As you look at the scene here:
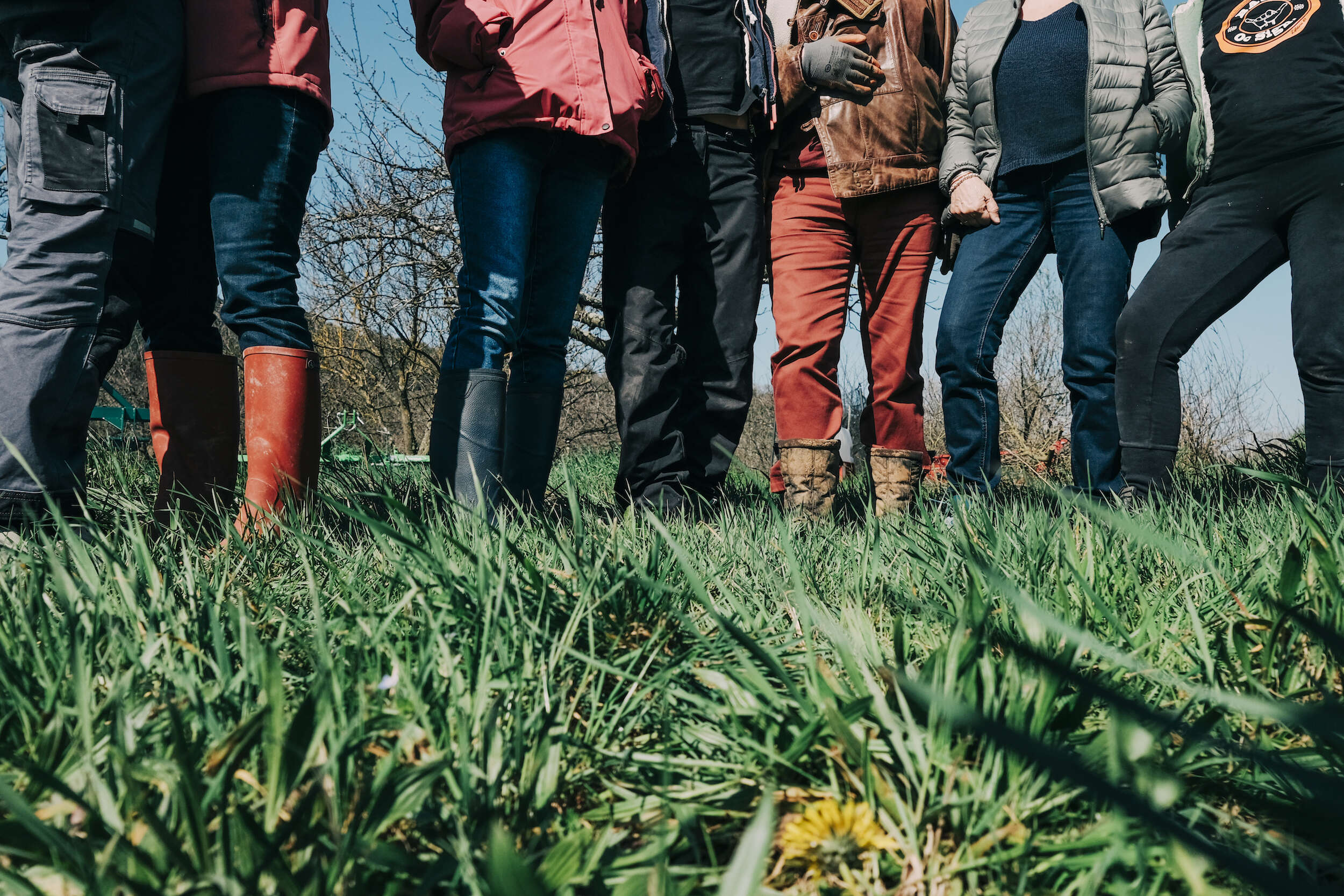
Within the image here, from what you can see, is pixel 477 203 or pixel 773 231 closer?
pixel 477 203

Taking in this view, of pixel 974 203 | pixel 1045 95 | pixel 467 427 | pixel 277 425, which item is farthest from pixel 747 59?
pixel 277 425

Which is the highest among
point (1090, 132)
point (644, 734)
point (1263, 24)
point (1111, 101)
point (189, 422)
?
point (1263, 24)

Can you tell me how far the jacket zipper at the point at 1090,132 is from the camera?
9.66 feet

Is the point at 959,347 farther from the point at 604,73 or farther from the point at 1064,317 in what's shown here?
the point at 604,73

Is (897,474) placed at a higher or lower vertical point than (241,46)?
lower

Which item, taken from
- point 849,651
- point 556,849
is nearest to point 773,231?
point 849,651

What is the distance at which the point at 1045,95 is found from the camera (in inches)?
122

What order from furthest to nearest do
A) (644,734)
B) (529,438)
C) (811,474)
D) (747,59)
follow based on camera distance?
(747,59)
(811,474)
(529,438)
(644,734)

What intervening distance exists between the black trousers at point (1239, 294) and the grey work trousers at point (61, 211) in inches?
106

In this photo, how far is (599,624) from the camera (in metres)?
1.11

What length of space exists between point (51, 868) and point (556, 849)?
0.37 metres

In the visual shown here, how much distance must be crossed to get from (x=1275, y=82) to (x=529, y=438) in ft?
7.85

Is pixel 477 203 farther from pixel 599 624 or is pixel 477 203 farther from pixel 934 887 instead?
pixel 934 887

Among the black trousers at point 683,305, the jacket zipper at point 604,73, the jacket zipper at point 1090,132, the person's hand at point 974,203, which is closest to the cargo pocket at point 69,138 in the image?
the jacket zipper at point 604,73
